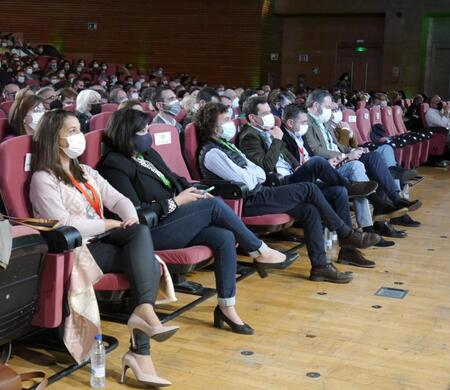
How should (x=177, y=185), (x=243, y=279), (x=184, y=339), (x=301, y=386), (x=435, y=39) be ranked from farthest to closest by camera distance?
(x=435, y=39)
(x=243, y=279)
(x=177, y=185)
(x=184, y=339)
(x=301, y=386)

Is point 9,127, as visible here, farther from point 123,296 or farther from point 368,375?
point 368,375

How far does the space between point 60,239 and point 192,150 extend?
1720 millimetres

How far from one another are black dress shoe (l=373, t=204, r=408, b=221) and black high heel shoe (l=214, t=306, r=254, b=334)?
7.51ft

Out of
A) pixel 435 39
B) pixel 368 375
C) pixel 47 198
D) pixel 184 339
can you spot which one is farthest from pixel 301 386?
pixel 435 39

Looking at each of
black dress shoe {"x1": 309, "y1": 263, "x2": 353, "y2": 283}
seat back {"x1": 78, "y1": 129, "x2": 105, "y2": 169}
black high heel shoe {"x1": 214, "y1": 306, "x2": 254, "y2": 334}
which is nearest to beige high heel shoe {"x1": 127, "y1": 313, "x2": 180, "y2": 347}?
black high heel shoe {"x1": 214, "y1": 306, "x2": 254, "y2": 334}

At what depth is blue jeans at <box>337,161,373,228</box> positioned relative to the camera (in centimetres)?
473

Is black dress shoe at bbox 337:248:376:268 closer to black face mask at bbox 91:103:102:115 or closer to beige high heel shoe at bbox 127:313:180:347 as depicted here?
beige high heel shoe at bbox 127:313:180:347

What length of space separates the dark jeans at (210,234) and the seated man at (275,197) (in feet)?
2.24

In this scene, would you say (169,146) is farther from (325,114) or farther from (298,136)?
(325,114)

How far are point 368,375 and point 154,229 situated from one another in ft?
3.76

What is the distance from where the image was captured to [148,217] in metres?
3.03

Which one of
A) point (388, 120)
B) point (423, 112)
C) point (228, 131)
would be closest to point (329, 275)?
point (228, 131)

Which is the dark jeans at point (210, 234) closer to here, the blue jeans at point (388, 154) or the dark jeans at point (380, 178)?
the dark jeans at point (380, 178)

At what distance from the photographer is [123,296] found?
108 inches
